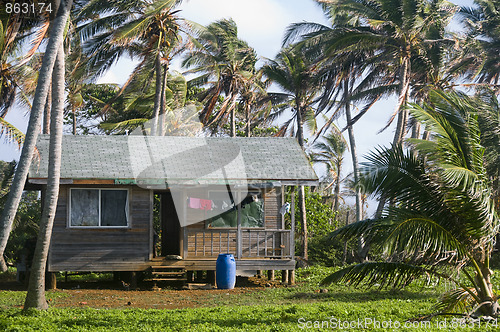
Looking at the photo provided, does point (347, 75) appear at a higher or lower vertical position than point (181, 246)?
higher

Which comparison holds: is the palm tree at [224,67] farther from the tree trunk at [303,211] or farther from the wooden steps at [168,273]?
the wooden steps at [168,273]

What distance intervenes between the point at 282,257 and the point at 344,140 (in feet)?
80.4

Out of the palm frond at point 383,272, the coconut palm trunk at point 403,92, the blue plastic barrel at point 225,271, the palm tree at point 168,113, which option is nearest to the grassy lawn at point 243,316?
the palm frond at point 383,272

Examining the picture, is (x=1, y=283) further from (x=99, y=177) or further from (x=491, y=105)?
(x=491, y=105)

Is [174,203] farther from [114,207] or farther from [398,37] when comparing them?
[398,37]

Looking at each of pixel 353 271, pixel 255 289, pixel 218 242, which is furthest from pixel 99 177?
pixel 353 271

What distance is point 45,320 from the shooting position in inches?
440

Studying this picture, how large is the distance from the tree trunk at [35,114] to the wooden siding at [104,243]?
399cm

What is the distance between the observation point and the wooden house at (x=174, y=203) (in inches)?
679

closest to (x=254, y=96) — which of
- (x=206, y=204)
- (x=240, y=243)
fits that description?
(x=206, y=204)

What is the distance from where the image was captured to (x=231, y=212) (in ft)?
61.1

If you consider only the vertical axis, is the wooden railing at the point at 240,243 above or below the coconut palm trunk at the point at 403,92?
below

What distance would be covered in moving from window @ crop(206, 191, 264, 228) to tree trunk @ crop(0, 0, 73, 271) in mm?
6564

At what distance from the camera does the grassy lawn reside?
10523mm
